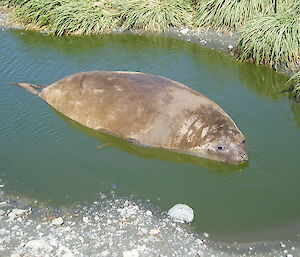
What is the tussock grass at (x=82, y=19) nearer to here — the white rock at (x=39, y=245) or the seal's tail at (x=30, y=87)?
the seal's tail at (x=30, y=87)

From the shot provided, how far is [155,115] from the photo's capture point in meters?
6.55

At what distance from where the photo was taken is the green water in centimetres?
556

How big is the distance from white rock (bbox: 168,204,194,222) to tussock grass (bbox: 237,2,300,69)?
179 inches

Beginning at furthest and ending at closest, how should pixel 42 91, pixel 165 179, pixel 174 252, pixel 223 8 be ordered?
1. pixel 223 8
2. pixel 42 91
3. pixel 165 179
4. pixel 174 252

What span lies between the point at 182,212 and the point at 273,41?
15.8ft

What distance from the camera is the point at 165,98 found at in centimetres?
664

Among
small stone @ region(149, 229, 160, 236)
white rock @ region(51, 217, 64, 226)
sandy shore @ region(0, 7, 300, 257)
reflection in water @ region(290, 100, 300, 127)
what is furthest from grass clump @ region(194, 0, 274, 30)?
white rock @ region(51, 217, 64, 226)

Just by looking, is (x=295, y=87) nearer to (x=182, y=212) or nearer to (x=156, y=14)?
(x=182, y=212)

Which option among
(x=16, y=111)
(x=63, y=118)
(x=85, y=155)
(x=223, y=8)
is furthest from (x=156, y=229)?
(x=223, y=8)

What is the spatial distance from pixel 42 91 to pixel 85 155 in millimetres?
1915

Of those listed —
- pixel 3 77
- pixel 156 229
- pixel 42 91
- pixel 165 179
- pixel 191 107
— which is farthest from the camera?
pixel 3 77

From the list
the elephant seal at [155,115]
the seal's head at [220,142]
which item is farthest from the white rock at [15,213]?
the seal's head at [220,142]

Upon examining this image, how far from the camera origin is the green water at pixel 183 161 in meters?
5.56

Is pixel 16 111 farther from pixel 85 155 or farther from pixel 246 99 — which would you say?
pixel 246 99
